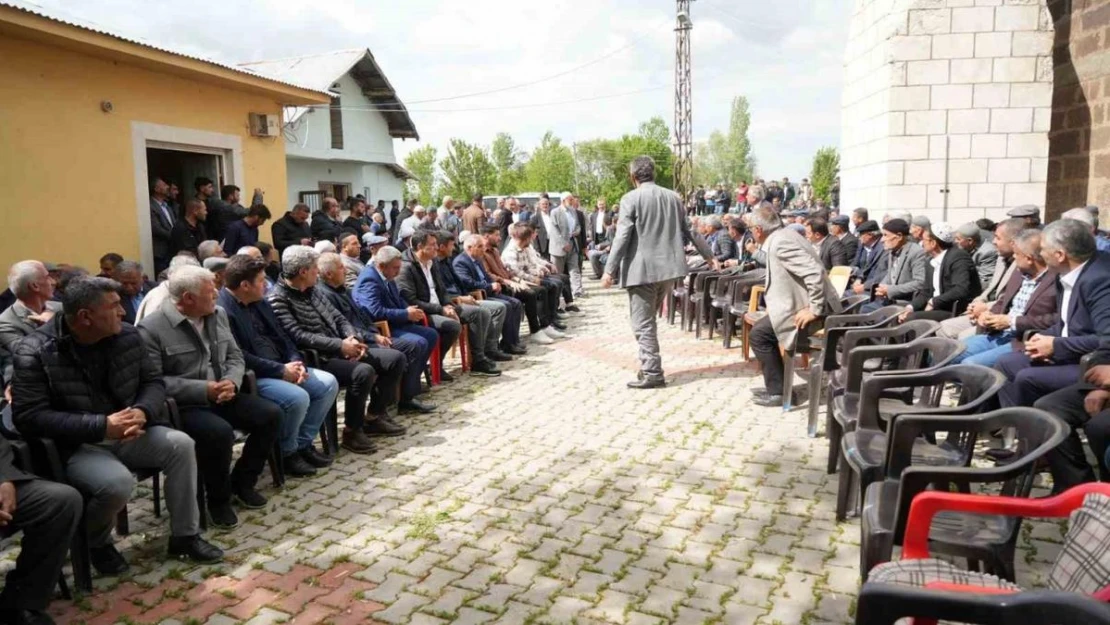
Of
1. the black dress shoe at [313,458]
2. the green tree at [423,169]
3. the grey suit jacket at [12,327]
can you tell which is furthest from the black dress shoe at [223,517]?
the green tree at [423,169]

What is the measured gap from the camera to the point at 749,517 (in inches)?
155

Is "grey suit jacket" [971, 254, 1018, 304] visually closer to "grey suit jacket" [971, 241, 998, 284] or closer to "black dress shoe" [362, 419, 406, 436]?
"grey suit jacket" [971, 241, 998, 284]

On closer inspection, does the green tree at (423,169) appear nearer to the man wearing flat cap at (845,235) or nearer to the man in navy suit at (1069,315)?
the man wearing flat cap at (845,235)

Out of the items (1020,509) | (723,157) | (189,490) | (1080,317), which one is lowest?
(189,490)

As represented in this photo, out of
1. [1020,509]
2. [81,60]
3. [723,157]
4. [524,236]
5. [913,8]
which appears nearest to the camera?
[1020,509]

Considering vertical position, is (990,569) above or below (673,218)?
below

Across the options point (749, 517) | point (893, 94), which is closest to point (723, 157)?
point (893, 94)

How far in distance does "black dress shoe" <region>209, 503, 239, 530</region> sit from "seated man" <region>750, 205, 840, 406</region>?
12.8ft

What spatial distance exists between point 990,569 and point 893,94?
23.1 feet

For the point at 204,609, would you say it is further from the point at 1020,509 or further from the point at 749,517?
the point at 1020,509

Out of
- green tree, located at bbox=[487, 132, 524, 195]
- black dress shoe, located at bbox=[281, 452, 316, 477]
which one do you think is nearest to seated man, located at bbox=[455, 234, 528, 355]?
black dress shoe, located at bbox=[281, 452, 316, 477]

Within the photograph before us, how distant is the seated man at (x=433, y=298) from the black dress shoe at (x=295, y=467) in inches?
95.9

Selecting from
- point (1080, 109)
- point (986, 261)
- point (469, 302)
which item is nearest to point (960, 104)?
point (1080, 109)

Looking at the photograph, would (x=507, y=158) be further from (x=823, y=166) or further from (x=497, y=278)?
(x=497, y=278)
